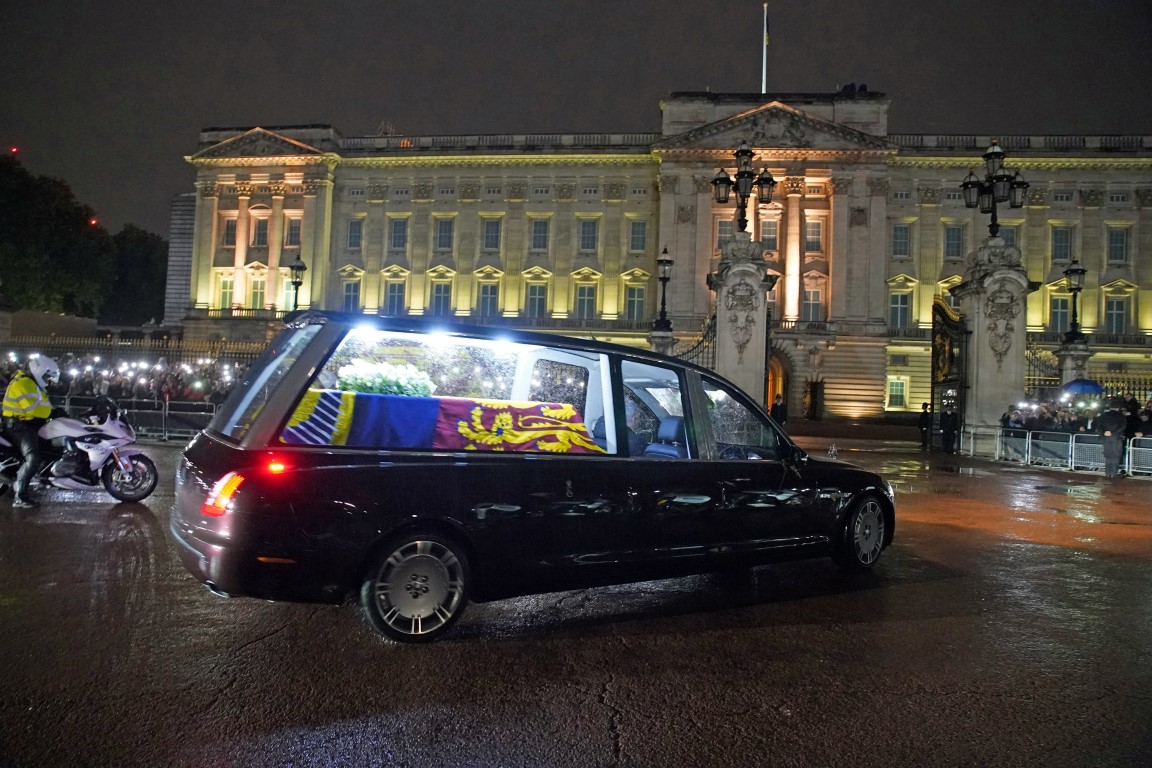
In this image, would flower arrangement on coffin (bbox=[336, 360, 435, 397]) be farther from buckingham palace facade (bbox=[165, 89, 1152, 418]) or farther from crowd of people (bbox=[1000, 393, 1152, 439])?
buckingham palace facade (bbox=[165, 89, 1152, 418])

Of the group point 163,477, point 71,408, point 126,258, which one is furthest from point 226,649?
point 126,258

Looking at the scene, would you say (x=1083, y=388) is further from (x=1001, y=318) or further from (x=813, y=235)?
(x=813, y=235)

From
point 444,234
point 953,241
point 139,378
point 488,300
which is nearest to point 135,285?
point 444,234

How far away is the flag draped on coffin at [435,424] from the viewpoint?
14.1 ft

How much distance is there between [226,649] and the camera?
13.7 feet

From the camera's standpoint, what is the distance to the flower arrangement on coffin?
450 centimetres

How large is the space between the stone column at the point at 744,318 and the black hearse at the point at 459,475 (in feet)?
37.0

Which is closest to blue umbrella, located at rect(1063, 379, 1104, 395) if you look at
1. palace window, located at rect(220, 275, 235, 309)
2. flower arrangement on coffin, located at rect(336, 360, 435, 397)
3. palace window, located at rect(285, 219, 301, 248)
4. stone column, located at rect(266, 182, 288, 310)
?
flower arrangement on coffin, located at rect(336, 360, 435, 397)

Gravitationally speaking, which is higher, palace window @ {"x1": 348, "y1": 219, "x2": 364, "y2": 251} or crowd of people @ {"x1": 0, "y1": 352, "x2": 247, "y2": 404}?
palace window @ {"x1": 348, "y1": 219, "x2": 364, "y2": 251}

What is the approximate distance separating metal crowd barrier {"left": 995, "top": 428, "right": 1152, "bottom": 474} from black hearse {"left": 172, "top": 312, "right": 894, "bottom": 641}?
47.3 ft

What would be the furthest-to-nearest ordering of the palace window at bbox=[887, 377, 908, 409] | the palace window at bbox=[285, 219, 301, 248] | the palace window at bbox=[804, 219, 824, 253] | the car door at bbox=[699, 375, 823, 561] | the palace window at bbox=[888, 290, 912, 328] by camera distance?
the palace window at bbox=[285, 219, 301, 248] → the palace window at bbox=[888, 290, 912, 328] → the palace window at bbox=[804, 219, 824, 253] → the palace window at bbox=[887, 377, 908, 409] → the car door at bbox=[699, 375, 823, 561]

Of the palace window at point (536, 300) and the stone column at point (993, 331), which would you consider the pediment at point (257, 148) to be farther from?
the stone column at point (993, 331)

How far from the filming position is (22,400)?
28.3 ft

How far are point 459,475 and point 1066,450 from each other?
56.8 feet
